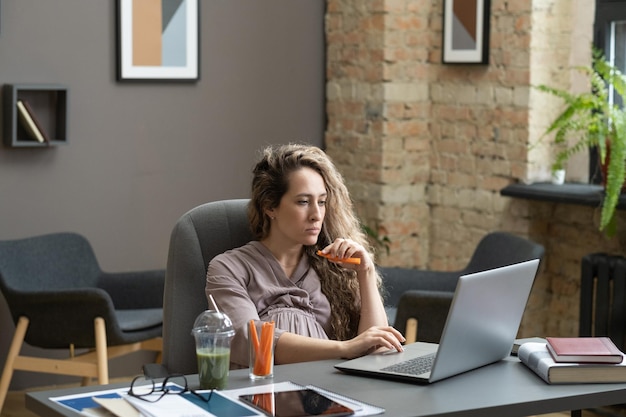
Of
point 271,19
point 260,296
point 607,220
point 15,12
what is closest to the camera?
point 260,296

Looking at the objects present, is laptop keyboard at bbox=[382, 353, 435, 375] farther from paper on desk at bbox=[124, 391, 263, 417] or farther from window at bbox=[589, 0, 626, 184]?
window at bbox=[589, 0, 626, 184]

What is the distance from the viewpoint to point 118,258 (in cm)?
503

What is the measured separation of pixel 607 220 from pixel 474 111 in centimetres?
100

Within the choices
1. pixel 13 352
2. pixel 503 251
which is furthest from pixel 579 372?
pixel 13 352

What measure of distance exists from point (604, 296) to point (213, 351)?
2.52 m

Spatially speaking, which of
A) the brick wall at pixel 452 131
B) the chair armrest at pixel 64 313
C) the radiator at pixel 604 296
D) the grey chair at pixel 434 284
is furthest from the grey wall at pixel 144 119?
the radiator at pixel 604 296

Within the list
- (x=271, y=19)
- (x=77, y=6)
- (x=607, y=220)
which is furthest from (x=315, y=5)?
(x=607, y=220)

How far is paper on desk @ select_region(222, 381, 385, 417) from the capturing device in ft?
7.01

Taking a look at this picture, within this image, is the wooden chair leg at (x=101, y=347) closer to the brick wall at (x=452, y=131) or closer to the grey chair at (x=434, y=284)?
the grey chair at (x=434, y=284)

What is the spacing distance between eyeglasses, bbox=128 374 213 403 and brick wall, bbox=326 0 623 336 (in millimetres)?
2796

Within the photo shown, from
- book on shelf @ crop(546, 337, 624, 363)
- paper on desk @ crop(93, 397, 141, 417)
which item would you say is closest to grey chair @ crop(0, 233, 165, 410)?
paper on desk @ crop(93, 397, 141, 417)

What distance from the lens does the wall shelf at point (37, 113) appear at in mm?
4609

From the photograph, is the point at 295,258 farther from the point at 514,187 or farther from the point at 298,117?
the point at 298,117

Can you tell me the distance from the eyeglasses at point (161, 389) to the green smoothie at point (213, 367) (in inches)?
1.7
